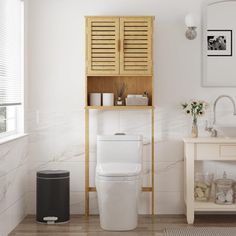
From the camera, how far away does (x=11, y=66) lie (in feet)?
16.3

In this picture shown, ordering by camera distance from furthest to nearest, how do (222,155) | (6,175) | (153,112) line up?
(153,112) → (222,155) → (6,175)

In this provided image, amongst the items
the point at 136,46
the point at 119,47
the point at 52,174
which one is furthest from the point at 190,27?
the point at 52,174

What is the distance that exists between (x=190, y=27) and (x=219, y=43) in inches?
13.5

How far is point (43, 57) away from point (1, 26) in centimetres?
92

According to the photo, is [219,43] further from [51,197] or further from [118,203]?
[51,197]

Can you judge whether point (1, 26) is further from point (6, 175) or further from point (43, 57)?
point (6, 175)

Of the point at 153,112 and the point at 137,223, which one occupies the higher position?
the point at 153,112

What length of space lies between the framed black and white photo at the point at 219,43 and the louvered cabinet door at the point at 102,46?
3.12 feet

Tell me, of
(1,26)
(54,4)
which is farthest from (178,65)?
(1,26)

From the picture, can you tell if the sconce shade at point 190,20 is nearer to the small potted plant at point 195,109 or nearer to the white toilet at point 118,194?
the small potted plant at point 195,109

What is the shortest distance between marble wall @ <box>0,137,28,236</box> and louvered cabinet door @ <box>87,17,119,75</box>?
1.01 metres

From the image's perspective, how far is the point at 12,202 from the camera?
4.80 m

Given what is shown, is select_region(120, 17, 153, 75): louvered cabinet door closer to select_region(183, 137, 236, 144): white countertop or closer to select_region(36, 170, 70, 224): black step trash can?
select_region(183, 137, 236, 144): white countertop

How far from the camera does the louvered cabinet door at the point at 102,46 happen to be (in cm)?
517
